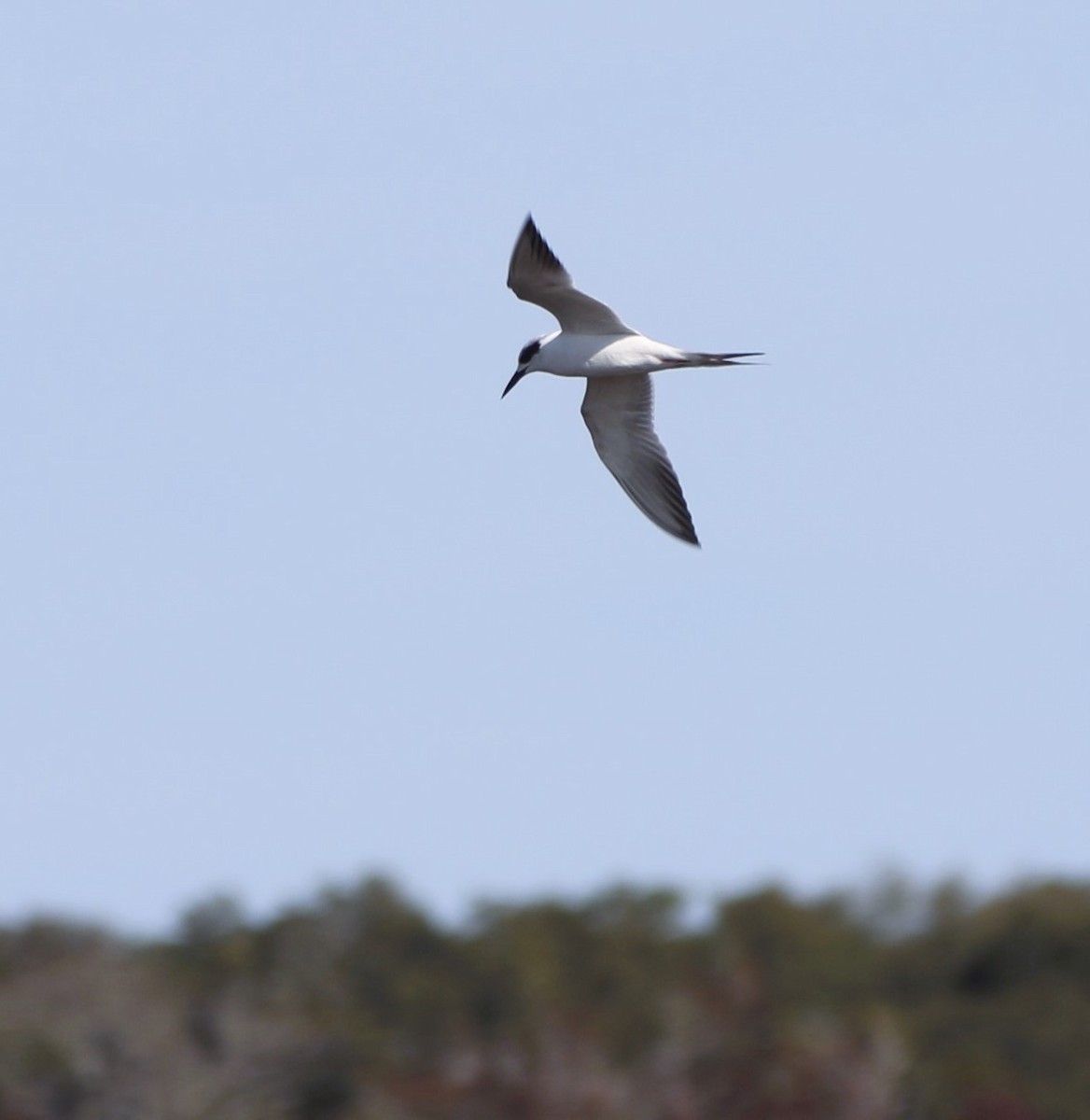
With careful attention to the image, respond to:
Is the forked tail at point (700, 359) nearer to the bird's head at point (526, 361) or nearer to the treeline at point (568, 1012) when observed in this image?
the bird's head at point (526, 361)

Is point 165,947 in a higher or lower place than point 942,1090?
higher

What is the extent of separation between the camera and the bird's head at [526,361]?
859 inches

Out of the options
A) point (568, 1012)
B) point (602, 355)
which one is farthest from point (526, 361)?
point (568, 1012)

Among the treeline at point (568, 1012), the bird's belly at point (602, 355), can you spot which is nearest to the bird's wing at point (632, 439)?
the bird's belly at point (602, 355)

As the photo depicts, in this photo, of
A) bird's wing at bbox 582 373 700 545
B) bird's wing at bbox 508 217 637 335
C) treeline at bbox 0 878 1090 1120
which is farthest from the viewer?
treeline at bbox 0 878 1090 1120

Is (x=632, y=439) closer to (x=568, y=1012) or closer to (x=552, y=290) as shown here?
(x=552, y=290)

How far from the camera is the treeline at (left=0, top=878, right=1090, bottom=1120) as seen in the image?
37.6 metres

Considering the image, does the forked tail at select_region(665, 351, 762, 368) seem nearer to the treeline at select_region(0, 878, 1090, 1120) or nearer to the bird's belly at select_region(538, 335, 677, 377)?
the bird's belly at select_region(538, 335, 677, 377)

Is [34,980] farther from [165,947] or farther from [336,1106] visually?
[165,947]

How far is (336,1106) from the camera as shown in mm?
39531

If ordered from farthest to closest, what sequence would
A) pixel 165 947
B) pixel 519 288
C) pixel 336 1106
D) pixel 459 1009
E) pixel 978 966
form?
pixel 165 947
pixel 978 966
pixel 459 1009
pixel 336 1106
pixel 519 288

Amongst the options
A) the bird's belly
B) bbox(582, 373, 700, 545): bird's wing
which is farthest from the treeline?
the bird's belly

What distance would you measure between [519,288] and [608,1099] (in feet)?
58.9

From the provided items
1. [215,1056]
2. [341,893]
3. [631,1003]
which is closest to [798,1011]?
[631,1003]
